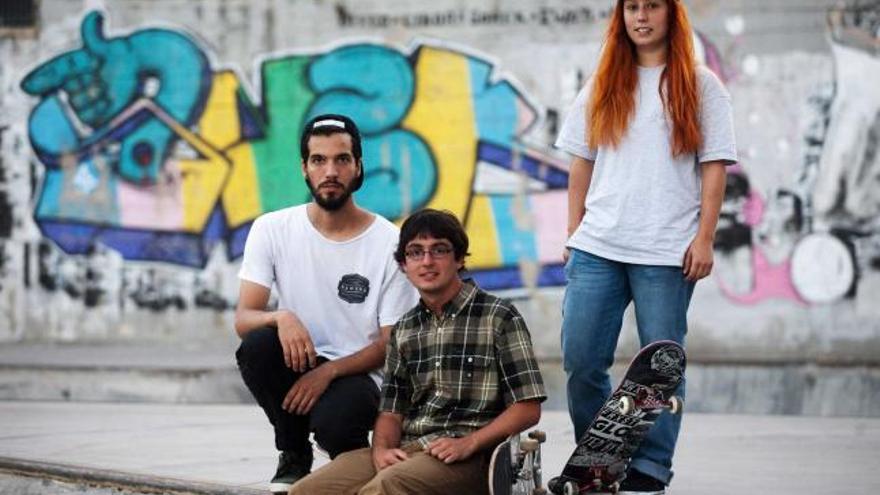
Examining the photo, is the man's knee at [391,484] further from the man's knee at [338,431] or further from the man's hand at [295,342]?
the man's hand at [295,342]

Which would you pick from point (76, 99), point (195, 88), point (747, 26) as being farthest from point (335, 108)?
point (747, 26)

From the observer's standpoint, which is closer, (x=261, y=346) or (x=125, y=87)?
(x=261, y=346)

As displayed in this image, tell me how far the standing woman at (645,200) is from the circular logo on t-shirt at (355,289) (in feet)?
2.27

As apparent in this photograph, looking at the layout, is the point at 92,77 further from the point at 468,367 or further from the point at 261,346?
the point at 468,367

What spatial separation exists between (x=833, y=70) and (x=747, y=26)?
28.2 inches

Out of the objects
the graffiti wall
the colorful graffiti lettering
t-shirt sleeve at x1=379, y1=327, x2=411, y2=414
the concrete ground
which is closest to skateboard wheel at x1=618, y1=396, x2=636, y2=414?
t-shirt sleeve at x1=379, y1=327, x2=411, y2=414

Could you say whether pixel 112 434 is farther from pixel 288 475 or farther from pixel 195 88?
pixel 195 88

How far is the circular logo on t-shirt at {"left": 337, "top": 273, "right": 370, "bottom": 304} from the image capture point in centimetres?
564

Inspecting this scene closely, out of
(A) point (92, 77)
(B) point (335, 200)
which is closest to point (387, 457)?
(B) point (335, 200)

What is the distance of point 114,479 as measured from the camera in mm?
6727

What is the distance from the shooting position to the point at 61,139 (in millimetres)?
13938

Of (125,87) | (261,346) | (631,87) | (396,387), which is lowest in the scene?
(396,387)

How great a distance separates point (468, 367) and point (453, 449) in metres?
0.29

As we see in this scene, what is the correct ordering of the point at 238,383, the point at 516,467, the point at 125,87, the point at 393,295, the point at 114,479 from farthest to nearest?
the point at 125,87
the point at 238,383
the point at 114,479
the point at 393,295
the point at 516,467
